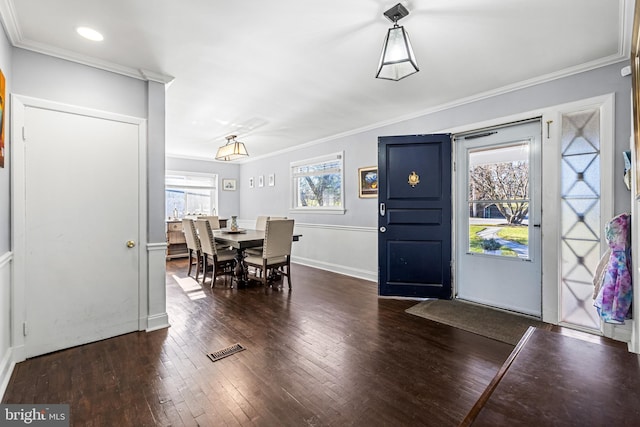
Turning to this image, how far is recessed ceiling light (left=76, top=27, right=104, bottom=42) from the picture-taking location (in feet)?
7.02

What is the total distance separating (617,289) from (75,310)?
437 centimetres

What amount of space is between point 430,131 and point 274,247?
2622 mm

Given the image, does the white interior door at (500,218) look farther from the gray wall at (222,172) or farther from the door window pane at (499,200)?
the gray wall at (222,172)

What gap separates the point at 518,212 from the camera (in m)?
3.26

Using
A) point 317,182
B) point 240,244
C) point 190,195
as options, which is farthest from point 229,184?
point 240,244

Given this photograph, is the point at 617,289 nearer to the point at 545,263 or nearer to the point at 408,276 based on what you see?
the point at 545,263

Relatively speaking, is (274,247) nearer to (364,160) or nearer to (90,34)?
(364,160)

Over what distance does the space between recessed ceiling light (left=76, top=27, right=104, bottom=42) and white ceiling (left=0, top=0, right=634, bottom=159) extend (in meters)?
0.06

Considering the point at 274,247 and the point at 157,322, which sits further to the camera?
the point at 274,247

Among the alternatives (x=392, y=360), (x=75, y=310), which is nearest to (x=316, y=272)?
(x=392, y=360)

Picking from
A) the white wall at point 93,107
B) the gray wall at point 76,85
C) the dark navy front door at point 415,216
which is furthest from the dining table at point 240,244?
the gray wall at point 76,85

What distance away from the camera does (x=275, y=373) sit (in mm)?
2094

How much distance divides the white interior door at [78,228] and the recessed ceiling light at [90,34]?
0.63 m

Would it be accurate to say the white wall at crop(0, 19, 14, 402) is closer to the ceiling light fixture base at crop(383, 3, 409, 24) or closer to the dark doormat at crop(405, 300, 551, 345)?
the ceiling light fixture base at crop(383, 3, 409, 24)
